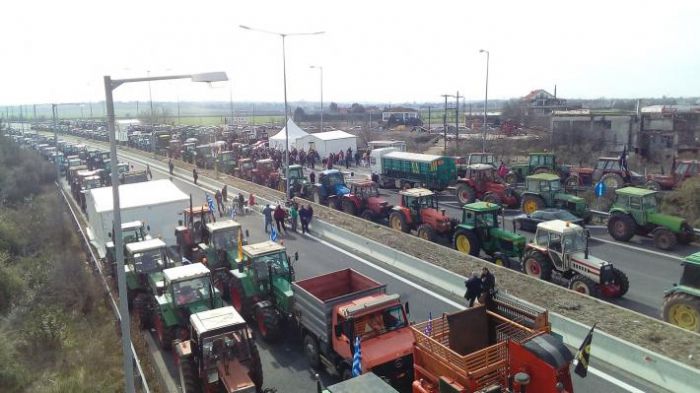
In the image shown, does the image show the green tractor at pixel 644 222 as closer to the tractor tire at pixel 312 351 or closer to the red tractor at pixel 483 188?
the red tractor at pixel 483 188

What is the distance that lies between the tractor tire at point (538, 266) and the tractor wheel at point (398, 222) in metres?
6.00

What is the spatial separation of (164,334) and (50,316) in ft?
18.2

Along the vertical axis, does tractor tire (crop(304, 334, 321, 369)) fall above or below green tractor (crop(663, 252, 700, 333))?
below

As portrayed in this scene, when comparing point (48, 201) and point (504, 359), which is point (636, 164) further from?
point (48, 201)

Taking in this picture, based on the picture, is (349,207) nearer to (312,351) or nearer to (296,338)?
(296,338)

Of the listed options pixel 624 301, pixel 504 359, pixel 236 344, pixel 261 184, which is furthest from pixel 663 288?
pixel 261 184

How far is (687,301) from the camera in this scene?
11438 millimetres

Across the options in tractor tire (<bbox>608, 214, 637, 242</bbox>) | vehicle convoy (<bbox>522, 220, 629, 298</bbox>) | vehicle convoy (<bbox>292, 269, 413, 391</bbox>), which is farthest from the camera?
tractor tire (<bbox>608, 214, 637, 242</bbox>)

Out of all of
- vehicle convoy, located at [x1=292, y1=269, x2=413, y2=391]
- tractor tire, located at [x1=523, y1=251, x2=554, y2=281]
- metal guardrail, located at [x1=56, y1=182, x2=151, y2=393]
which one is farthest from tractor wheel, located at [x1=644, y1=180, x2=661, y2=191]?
metal guardrail, located at [x1=56, y1=182, x2=151, y2=393]

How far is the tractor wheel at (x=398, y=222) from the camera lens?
20.3 metres

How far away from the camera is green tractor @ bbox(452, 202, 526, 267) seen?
16453 mm

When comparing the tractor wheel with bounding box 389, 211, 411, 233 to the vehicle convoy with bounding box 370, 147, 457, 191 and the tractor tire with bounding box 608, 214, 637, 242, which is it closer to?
the tractor tire with bounding box 608, 214, 637, 242

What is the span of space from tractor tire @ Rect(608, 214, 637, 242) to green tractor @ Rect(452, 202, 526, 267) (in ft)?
16.9

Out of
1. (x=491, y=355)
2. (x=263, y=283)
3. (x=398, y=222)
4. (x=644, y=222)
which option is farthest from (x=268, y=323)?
(x=644, y=222)
